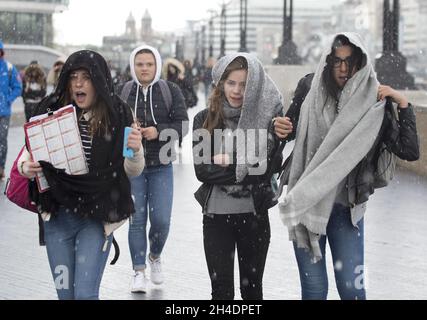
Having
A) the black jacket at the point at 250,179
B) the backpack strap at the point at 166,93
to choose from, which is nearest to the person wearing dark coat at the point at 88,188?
the black jacket at the point at 250,179

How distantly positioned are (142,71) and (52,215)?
2690 mm

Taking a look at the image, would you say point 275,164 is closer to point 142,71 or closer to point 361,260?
point 361,260

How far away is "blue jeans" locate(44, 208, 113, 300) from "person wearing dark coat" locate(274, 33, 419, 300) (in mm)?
939

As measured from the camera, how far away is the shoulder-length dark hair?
4930 mm

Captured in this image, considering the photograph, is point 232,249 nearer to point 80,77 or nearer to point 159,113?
point 80,77

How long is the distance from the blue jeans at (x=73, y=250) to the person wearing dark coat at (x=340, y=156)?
939mm

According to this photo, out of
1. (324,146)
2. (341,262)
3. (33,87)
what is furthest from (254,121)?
(33,87)

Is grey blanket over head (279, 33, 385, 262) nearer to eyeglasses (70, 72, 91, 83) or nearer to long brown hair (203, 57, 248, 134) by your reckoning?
long brown hair (203, 57, 248, 134)

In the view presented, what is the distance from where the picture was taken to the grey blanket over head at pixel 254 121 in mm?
5191

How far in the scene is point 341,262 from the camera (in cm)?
489

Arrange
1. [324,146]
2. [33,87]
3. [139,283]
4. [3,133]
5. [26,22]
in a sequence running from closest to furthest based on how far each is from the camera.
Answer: [324,146] → [139,283] → [3,133] → [33,87] → [26,22]

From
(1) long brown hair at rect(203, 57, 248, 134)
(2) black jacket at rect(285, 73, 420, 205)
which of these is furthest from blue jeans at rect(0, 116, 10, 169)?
(2) black jacket at rect(285, 73, 420, 205)

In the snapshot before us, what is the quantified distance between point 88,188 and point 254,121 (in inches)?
39.8

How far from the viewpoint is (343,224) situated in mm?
4898
